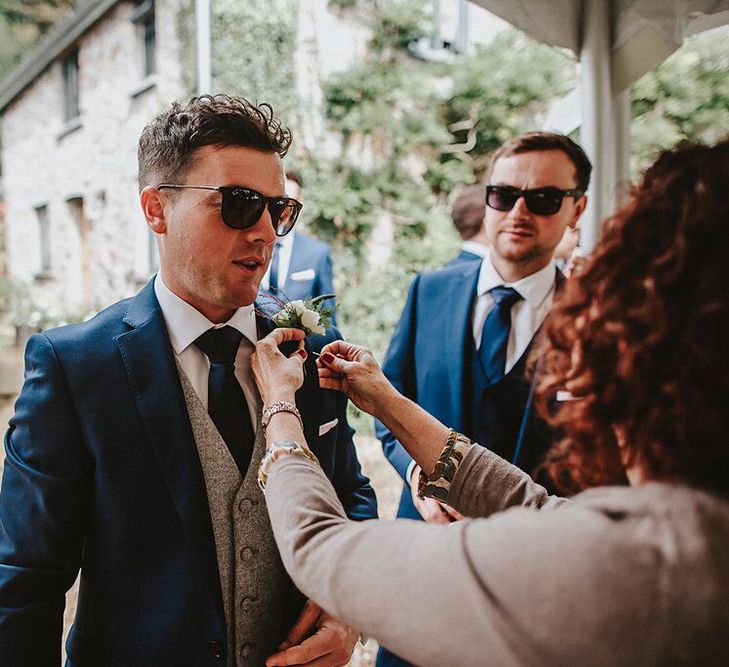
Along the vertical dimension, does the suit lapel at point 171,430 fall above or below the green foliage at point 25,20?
below

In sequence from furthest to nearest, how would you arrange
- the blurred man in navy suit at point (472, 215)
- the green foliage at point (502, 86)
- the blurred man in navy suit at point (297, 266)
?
1. the green foliage at point (502, 86)
2. the blurred man in navy suit at point (297, 266)
3. the blurred man in navy suit at point (472, 215)

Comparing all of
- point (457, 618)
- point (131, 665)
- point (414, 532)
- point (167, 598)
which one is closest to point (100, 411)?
point (167, 598)

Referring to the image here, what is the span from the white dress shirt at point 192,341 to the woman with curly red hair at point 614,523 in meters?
0.55

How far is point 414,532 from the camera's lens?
985 millimetres

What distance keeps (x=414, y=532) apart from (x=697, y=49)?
10.5m

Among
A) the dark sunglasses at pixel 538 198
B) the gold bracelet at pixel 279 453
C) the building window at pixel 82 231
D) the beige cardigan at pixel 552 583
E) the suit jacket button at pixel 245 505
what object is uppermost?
the building window at pixel 82 231

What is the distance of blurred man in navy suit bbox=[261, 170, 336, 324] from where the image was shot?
4.42 metres

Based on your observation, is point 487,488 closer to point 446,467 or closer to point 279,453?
point 446,467

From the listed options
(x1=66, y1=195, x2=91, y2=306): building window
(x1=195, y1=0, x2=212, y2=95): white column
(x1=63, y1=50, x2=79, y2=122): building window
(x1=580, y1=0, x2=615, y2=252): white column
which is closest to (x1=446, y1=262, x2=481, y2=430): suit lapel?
(x1=580, y1=0, x2=615, y2=252): white column

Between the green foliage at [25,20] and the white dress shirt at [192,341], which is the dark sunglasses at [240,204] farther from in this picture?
the green foliage at [25,20]

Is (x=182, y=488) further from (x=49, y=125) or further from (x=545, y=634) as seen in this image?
(x=49, y=125)

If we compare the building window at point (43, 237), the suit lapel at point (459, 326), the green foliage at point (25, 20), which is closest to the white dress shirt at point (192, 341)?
the suit lapel at point (459, 326)

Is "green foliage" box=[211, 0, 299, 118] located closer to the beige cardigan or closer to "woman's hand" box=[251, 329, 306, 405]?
"woman's hand" box=[251, 329, 306, 405]

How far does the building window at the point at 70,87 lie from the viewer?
11523mm
